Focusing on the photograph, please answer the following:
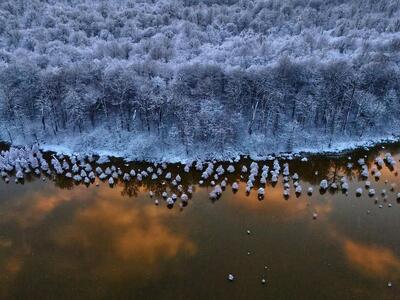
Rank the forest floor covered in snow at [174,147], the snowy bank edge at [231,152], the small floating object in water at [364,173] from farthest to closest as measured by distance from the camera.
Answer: the forest floor covered in snow at [174,147] → the snowy bank edge at [231,152] → the small floating object in water at [364,173]

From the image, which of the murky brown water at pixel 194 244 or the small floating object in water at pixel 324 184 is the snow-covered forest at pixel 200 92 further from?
the murky brown water at pixel 194 244

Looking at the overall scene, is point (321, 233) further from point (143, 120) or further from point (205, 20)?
point (205, 20)

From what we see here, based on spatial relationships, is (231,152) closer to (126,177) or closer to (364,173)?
(126,177)

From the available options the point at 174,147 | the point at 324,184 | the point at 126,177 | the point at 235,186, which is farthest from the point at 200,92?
the point at 324,184

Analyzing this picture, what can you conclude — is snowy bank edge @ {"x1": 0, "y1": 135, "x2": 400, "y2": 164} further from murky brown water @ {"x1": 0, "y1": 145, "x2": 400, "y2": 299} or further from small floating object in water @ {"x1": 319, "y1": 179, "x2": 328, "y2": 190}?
small floating object in water @ {"x1": 319, "y1": 179, "x2": 328, "y2": 190}

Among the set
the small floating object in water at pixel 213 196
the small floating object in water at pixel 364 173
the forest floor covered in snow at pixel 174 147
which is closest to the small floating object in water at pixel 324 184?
the small floating object in water at pixel 364 173

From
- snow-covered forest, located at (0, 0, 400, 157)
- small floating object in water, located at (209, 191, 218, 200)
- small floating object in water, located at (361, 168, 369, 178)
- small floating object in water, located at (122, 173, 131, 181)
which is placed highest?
snow-covered forest, located at (0, 0, 400, 157)

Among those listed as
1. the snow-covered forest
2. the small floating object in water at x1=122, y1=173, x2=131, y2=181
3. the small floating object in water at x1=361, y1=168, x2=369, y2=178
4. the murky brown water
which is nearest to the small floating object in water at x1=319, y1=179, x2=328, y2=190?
the murky brown water
